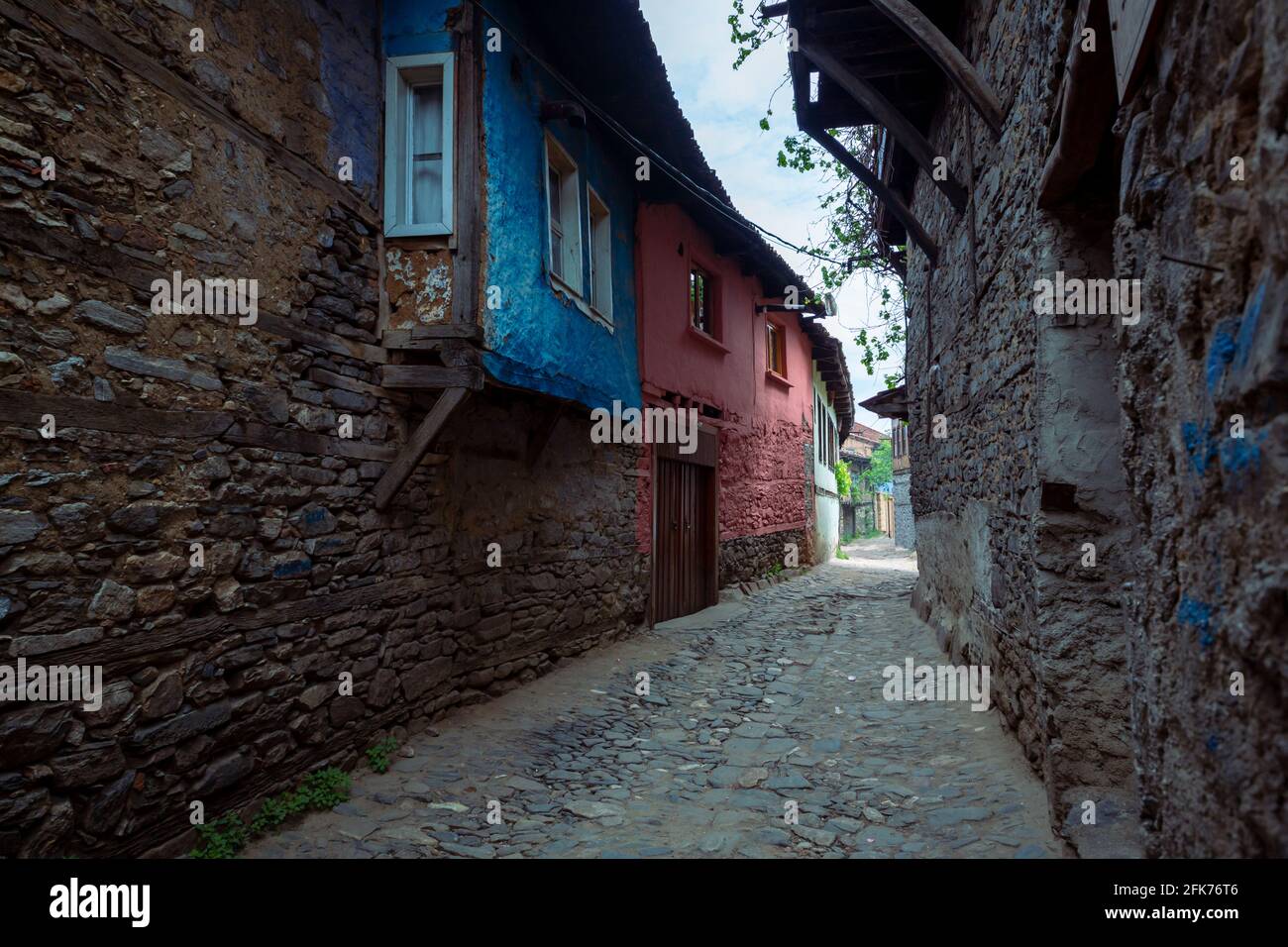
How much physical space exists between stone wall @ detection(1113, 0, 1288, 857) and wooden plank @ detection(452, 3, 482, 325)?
338 centimetres

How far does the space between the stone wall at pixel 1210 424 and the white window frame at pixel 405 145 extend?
365 centimetres

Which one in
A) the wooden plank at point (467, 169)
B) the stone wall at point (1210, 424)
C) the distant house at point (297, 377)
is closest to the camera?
the stone wall at point (1210, 424)

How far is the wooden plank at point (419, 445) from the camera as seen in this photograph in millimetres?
4254

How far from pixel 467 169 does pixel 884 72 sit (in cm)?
331

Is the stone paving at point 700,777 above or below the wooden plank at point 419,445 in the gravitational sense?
below

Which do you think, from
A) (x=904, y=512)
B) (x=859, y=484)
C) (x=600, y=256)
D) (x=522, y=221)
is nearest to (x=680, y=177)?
(x=600, y=256)

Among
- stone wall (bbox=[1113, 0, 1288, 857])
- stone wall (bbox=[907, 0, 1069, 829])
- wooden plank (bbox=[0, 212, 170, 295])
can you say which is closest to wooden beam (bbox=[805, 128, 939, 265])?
stone wall (bbox=[907, 0, 1069, 829])

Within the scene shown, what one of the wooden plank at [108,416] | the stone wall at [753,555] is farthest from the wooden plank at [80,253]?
the stone wall at [753,555]

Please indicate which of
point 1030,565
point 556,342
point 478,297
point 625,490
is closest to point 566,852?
point 1030,565

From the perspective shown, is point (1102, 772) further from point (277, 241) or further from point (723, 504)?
point (723, 504)

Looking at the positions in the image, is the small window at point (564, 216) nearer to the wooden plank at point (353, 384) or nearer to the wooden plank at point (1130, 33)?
the wooden plank at point (353, 384)

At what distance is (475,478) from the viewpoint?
5.20 metres

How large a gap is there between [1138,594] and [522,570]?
446 cm

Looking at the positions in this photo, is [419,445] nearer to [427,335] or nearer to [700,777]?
[427,335]
